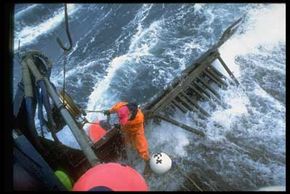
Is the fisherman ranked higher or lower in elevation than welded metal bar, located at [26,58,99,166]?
lower

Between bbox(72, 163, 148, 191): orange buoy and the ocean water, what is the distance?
3282mm

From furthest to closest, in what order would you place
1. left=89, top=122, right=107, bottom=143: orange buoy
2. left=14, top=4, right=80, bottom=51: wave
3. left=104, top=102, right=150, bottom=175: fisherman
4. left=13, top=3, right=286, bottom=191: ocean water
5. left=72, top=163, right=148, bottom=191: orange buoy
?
left=14, top=4, right=80, bottom=51: wave
left=89, top=122, right=107, bottom=143: orange buoy
left=13, top=3, right=286, bottom=191: ocean water
left=104, top=102, right=150, bottom=175: fisherman
left=72, top=163, right=148, bottom=191: orange buoy

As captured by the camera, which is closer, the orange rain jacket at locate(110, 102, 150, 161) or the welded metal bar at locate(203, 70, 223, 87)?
the orange rain jacket at locate(110, 102, 150, 161)

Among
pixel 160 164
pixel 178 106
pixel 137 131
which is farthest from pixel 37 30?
pixel 160 164

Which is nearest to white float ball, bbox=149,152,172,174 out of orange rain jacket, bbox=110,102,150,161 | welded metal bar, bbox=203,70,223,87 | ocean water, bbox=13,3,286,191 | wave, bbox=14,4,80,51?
orange rain jacket, bbox=110,102,150,161

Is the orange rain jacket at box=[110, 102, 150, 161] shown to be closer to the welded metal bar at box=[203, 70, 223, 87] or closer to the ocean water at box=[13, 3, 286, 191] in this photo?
the ocean water at box=[13, 3, 286, 191]

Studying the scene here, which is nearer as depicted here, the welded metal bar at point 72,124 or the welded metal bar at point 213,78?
the welded metal bar at point 72,124

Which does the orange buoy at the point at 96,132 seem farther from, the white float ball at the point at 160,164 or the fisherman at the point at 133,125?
the white float ball at the point at 160,164

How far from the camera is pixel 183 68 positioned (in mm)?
11891

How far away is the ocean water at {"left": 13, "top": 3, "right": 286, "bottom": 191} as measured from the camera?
843 centimetres

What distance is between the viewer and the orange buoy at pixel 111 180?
4.45 metres

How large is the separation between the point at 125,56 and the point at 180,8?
392 centimetres

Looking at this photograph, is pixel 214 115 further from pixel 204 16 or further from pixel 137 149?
pixel 204 16

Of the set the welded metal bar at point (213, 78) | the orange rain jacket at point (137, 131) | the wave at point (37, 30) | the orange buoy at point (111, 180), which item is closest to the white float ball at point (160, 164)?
the orange rain jacket at point (137, 131)
